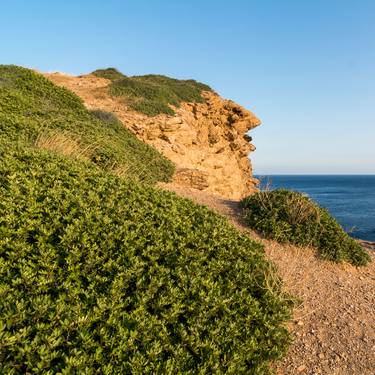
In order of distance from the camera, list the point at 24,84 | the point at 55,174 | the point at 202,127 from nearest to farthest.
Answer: the point at 55,174 → the point at 24,84 → the point at 202,127

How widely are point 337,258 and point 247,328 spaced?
5.22 meters

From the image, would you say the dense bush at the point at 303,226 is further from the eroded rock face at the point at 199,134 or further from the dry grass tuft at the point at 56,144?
the eroded rock face at the point at 199,134

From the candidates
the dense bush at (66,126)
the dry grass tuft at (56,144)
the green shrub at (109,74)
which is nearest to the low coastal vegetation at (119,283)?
the dry grass tuft at (56,144)

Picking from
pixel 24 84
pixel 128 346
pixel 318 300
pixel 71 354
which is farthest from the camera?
pixel 24 84

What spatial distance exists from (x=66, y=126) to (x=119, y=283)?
8.56 metres

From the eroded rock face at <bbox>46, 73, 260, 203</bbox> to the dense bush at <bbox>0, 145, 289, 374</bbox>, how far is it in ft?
32.2

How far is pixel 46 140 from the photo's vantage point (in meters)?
7.89

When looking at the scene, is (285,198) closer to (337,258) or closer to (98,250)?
(337,258)

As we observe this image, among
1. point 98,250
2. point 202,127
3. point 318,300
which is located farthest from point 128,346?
point 202,127

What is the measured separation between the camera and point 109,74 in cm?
2783

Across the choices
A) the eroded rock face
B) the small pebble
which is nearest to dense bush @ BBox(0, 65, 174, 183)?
the eroded rock face

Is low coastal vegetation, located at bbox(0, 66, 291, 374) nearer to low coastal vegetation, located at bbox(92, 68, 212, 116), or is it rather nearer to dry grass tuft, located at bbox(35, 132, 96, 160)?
dry grass tuft, located at bbox(35, 132, 96, 160)

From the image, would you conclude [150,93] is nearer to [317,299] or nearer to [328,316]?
[317,299]

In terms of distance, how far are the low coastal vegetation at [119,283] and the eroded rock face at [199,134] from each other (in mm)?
9523
